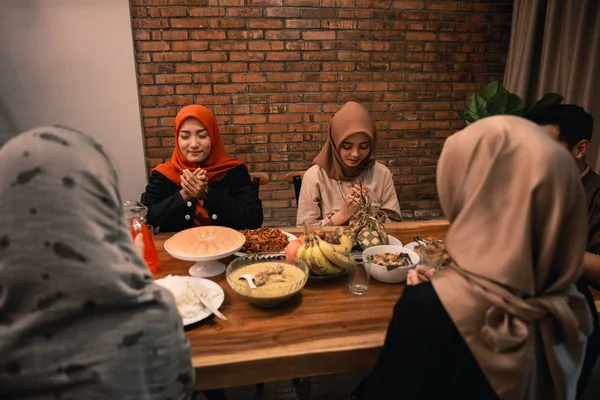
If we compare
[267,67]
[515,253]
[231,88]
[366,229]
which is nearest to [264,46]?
[267,67]

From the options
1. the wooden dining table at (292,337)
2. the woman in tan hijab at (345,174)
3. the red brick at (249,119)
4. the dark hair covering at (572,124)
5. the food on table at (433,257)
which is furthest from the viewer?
the red brick at (249,119)

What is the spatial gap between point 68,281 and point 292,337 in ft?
1.95

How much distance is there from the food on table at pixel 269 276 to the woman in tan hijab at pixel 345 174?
83 cm

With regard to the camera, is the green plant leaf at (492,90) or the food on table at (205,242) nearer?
the food on table at (205,242)

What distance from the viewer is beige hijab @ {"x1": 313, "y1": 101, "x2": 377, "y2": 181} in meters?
2.08

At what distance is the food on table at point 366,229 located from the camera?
150 centimetres

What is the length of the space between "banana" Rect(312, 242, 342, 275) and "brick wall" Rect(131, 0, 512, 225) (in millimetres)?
2084

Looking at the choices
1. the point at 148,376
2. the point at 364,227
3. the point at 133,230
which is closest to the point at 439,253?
the point at 364,227

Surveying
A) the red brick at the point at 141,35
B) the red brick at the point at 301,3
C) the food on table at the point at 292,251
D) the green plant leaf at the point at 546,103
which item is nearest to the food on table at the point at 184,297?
the food on table at the point at 292,251

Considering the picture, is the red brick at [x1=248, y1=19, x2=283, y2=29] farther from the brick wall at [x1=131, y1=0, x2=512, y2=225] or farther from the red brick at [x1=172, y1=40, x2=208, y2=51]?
the red brick at [x1=172, y1=40, x2=208, y2=51]

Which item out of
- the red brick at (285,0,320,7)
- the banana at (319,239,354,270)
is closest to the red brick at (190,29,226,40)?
the red brick at (285,0,320,7)

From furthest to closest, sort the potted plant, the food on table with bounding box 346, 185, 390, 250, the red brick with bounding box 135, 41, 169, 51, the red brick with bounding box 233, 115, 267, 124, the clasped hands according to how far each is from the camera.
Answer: the red brick with bounding box 233, 115, 267, 124 < the red brick with bounding box 135, 41, 169, 51 < the potted plant < the clasped hands < the food on table with bounding box 346, 185, 390, 250

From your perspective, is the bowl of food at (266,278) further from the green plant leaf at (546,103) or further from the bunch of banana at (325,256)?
the green plant leaf at (546,103)

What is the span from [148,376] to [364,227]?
0.96 metres
